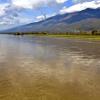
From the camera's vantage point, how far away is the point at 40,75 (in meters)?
21.8

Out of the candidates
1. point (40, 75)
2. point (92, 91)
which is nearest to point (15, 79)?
point (40, 75)

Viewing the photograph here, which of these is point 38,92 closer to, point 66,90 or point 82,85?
point 66,90

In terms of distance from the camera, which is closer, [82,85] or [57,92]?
[57,92]

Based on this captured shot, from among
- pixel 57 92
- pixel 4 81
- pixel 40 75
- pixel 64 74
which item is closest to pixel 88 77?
pixel 64 74

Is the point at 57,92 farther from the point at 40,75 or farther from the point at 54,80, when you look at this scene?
the point at 40,75

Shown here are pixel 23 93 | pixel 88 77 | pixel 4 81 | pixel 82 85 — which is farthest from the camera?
pixel 88 77

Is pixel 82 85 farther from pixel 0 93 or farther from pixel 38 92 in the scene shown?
pixel 0 93

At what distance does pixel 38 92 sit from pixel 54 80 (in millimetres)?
3854

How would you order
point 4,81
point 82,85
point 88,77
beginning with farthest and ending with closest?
point 88,77 < point 4,81 < point 82,85

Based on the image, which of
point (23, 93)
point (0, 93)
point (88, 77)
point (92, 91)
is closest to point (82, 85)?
point (92, 91)

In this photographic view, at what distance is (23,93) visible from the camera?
1576cm

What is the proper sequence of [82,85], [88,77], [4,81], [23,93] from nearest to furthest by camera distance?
[23,93] → [82,85] → [4,81] → [88,77]

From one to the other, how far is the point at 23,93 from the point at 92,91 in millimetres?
4576

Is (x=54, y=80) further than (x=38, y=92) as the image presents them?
Yes
